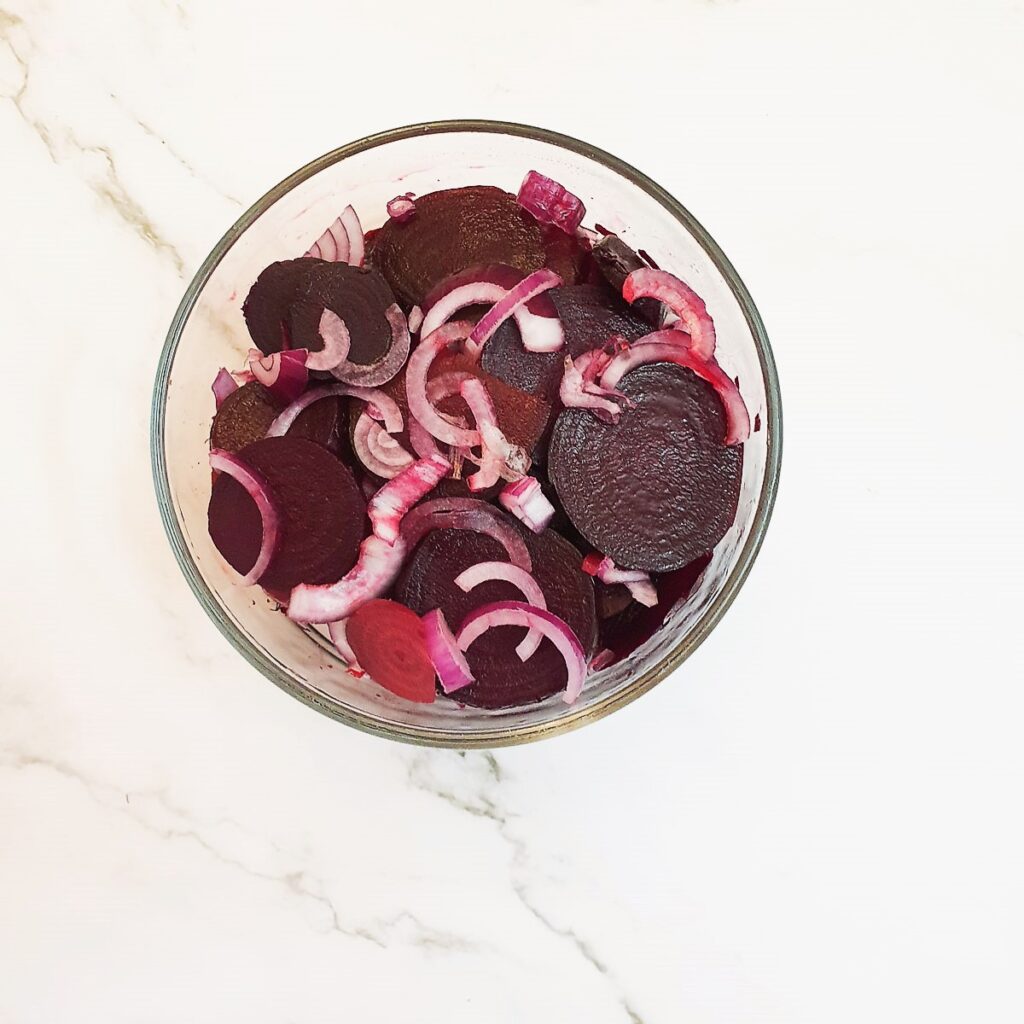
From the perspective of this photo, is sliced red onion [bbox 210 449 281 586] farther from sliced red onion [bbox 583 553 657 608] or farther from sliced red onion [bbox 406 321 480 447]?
sliced red onion [bbox 583 553 657 608]

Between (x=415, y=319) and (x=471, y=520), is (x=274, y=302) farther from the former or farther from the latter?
(x=471, y=520)

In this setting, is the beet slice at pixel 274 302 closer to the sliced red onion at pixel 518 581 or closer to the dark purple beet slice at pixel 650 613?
the sliced red onion at pixel 518 581

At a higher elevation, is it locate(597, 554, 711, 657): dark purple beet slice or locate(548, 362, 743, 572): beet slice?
locate(548, 362, 743, 572): beet slice

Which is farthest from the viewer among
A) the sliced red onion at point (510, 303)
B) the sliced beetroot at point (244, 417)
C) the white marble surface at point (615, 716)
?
the white marble surface at point (615, 716)

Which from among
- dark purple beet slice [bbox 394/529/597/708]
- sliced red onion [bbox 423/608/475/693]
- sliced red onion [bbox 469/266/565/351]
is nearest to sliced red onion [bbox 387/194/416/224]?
sliced red onion [bbox 469/266/565/351]

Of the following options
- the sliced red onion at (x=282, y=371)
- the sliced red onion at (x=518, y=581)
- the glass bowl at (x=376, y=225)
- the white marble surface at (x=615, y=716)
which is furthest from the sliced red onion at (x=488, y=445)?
the white marble surface at (x=615, y=716)

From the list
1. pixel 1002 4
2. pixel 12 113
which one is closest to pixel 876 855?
pixel 1002 4
